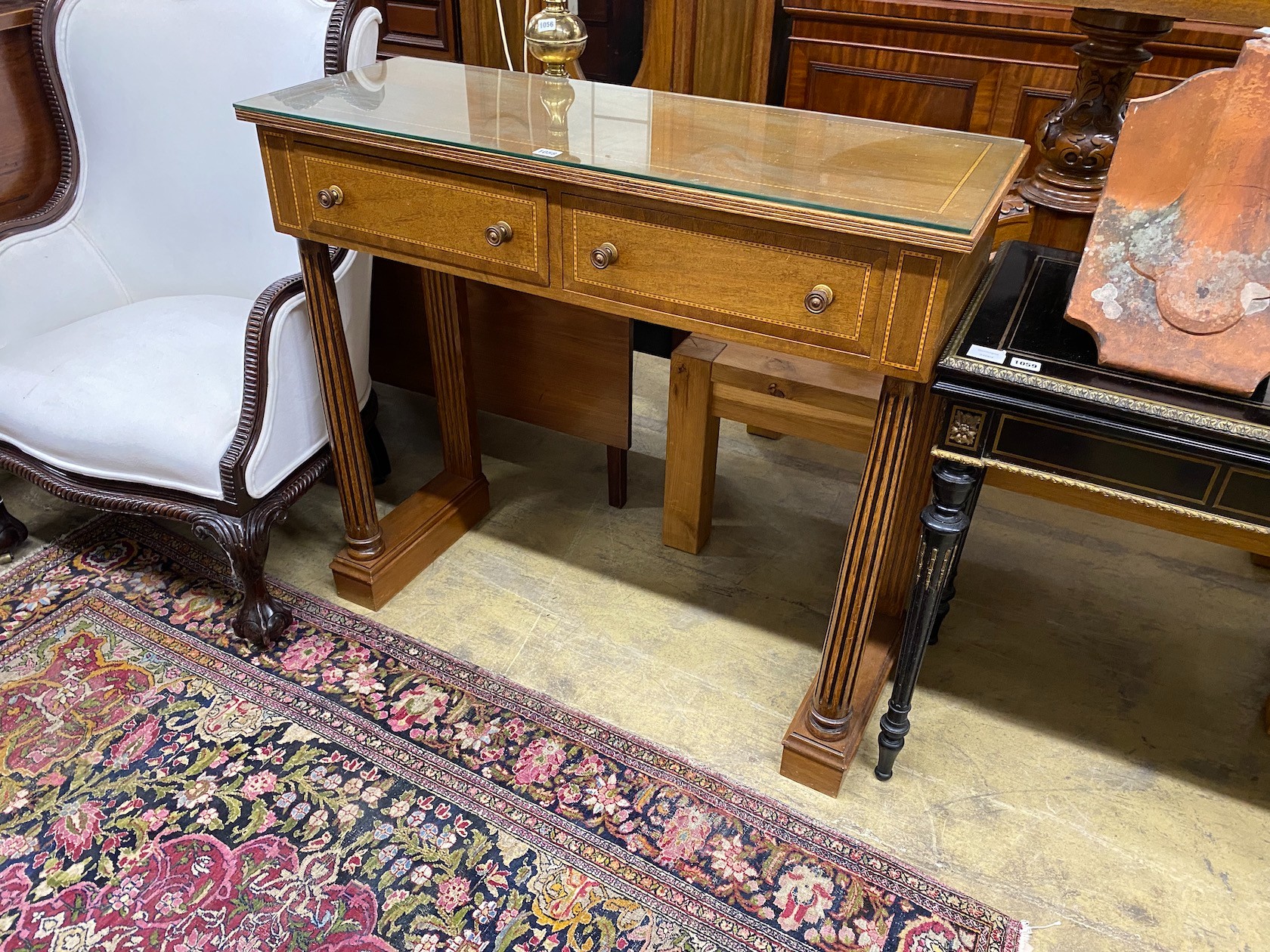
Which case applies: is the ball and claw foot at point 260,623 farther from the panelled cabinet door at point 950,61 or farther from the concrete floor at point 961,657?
the panelled cabinet door at point 950,61

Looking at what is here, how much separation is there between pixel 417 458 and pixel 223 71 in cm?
94

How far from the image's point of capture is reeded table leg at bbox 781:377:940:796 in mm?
1184

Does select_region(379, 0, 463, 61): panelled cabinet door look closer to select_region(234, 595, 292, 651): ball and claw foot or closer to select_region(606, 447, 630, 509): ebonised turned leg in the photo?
select_region(606, 447, 630, 509): ebonised turned leg

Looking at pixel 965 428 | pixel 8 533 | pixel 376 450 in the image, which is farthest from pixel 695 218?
pixel 8 533

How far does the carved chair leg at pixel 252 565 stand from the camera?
1.59 metres

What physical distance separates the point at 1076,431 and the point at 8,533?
2019 millimetres

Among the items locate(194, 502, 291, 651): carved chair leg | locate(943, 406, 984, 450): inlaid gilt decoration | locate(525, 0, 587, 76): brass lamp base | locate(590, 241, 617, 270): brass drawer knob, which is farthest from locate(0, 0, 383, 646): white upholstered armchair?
locate(943, 406, 984, 450): inlaid gilt decoration

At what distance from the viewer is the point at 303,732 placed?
157 cm

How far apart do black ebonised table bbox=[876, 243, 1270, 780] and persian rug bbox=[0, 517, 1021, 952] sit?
20.7 inches

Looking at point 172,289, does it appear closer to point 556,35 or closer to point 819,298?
point 556,35

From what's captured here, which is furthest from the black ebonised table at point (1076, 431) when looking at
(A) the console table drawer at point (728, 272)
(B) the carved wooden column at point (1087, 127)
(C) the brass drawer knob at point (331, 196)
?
(C) the brass drawer knob at point (331, 196)

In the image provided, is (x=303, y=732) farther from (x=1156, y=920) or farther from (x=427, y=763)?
(x=1156, y=920)

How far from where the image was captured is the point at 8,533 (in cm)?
192

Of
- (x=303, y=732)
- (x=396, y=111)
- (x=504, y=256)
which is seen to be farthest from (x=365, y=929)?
(x=396, y=111)
